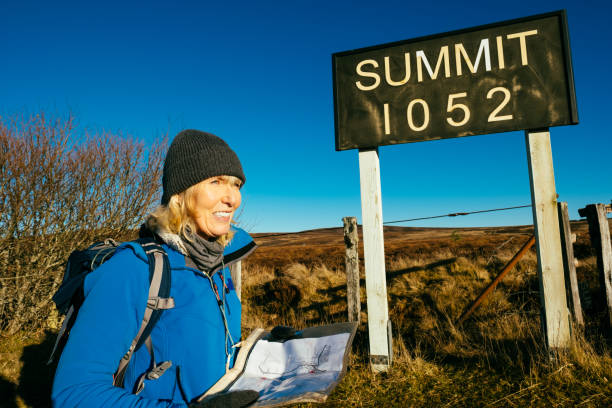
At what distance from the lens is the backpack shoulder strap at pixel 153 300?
1152 mm

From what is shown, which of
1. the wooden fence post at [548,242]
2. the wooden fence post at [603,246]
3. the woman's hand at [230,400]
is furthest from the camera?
the wooden fence post at [603,246]

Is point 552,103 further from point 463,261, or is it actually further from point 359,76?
point 463,261

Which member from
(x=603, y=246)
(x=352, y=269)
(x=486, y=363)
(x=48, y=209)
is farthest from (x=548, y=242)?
(x=48, y=209)

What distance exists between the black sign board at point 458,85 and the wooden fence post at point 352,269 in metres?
1.85

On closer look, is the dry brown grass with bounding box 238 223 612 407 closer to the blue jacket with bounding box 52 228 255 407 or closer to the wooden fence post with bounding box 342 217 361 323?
the wooden fence post with bounding box 342 217 361 323

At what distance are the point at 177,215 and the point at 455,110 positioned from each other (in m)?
2.71

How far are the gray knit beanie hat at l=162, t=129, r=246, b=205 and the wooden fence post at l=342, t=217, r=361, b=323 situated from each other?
3.46 m

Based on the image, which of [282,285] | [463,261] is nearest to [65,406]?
[282,285]

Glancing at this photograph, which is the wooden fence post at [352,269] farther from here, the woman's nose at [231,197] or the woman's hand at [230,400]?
the woman's hand at [230,400]

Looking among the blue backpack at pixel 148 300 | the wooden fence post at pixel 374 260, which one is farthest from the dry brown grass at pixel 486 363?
the blue backpack at pixel 148 300

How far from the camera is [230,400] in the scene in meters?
1.12

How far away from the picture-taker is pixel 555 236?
2.95m

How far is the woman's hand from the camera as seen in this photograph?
3.58ft

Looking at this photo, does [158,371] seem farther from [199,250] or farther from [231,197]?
[231,197]
